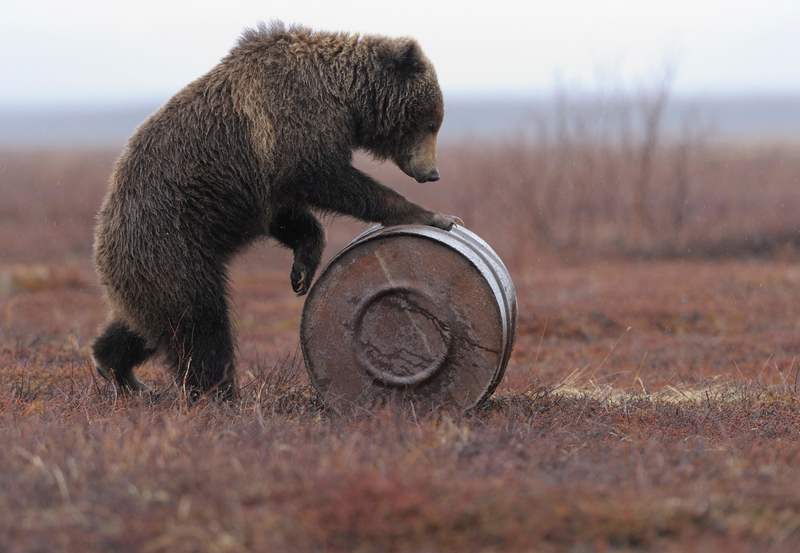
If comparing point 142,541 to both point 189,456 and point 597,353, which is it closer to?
point 189,456

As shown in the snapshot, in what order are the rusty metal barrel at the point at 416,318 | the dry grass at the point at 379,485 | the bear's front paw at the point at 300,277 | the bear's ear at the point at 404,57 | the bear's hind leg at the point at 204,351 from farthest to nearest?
the bear's front paw at the point at 300,277 → the bear's ear at the point at 404,57 → the bear's hind leg at the point at 204,351 → the rusty metal barrel at the point at 416,318 → the dry grass at the point at 379,485

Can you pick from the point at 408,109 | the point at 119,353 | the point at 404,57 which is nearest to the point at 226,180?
the point at 408,109

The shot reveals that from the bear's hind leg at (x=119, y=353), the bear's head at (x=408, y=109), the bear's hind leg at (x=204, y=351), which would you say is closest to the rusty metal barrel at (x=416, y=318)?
the bear's hind leg at (x=204, y=351)

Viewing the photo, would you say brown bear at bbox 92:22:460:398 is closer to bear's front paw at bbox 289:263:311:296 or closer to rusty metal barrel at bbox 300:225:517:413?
rusty metal barrel at bbox 300:225:517:413

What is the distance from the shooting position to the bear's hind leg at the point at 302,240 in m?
5.66

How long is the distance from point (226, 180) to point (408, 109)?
1357 millimetres

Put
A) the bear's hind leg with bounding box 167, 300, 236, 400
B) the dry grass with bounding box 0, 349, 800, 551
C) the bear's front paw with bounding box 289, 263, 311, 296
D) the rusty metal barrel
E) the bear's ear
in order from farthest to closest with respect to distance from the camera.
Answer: the bear's front paw with bounding box 289, 263, 311, 296 < the bear's ear < the bear's hind leg with bounding box 167, 300, 236, 400 < the rusty metal barrel < the dry grass with bounding box 0, 349, 800, 551

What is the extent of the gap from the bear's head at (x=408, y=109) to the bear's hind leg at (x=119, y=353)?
2.22 meters

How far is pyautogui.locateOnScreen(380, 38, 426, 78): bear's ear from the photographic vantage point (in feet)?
17.6

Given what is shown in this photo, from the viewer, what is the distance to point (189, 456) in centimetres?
351

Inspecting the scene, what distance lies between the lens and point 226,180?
505 cm

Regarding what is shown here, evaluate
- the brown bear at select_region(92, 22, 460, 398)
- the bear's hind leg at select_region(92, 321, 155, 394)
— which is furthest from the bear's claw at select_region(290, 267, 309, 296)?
the bear's hind leg at select_region(92, 321, 155, 394)

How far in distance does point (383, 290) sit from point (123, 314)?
1.75 metres

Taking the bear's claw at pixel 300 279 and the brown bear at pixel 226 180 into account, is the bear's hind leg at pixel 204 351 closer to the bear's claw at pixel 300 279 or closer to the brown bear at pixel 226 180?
the brown bear at pixel 226 180
